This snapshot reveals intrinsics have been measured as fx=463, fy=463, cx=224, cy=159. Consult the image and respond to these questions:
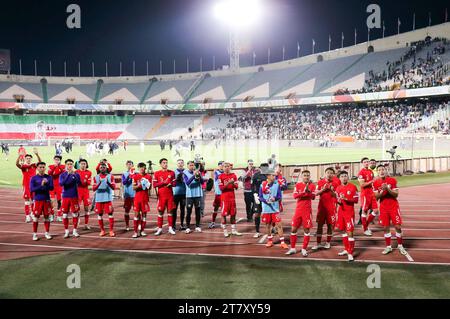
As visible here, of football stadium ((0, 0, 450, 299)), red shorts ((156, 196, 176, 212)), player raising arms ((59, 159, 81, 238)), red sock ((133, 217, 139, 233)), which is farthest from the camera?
red shorts ((156, 196, 176, 212))

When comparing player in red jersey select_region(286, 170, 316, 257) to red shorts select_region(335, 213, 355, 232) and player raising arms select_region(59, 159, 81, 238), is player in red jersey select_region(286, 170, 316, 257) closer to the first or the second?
red shorts select_region(335, 213, 355, 232)

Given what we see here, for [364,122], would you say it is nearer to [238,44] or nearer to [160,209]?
[238,44]

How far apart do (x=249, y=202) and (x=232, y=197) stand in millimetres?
2103

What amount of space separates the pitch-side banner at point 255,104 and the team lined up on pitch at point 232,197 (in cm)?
4515

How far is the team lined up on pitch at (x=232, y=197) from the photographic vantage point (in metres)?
10.6

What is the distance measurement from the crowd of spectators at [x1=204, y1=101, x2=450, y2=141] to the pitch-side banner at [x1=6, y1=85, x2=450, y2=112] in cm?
213

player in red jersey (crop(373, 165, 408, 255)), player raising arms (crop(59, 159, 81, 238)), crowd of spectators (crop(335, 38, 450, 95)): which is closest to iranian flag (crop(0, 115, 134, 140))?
crowd of spectators (crop(335, 38, 450, 95))

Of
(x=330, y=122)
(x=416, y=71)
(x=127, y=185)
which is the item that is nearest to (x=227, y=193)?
(x=127, y=185)

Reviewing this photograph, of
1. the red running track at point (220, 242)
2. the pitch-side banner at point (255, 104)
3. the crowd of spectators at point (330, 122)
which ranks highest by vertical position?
the pitch-side banner at point (255, 104)

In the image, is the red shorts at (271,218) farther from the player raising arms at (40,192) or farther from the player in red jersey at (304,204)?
the player raising arms at (40,192)

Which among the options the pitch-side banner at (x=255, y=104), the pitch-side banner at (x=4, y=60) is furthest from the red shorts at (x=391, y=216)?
the pitch-side banner at (x=4, y=60)

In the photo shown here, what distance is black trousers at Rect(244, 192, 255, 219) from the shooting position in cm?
1484

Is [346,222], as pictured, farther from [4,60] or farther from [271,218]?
[4,60]

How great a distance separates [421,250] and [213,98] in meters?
77.9
